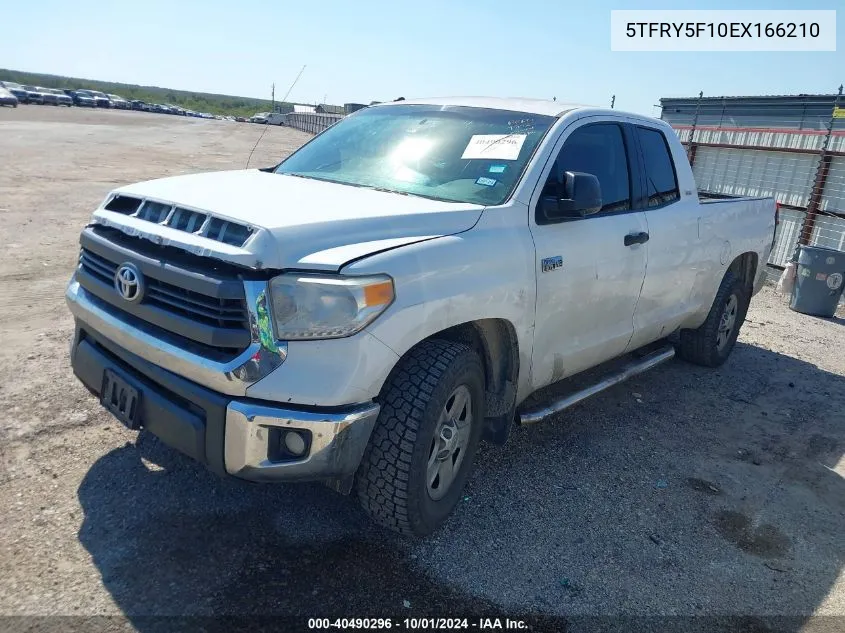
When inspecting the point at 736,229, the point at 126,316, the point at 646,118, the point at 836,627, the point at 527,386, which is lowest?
the point at 836,627

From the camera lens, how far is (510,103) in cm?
401

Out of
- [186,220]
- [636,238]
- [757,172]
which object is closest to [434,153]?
[636,238]

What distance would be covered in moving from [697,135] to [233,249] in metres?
12.2

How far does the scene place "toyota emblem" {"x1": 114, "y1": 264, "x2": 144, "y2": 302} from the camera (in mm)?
2748

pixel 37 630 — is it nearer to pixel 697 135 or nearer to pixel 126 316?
pixel 126 316

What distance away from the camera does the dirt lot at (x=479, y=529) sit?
270 centimetres

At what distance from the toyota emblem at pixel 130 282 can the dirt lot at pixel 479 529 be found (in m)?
1.02

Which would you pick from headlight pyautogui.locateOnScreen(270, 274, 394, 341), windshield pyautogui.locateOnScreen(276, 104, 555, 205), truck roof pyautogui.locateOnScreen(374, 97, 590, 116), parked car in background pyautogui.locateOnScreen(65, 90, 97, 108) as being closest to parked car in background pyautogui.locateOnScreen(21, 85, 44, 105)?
parked car in background pyautogui.locateOnScreen(65, 90, 97, 108)

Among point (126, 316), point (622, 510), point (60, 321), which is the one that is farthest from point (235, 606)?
point (60, 321)

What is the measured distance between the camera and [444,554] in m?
3.05

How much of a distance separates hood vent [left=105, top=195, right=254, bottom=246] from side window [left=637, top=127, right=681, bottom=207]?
2874 millimetres

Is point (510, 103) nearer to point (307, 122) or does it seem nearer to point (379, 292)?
point (379, 292)

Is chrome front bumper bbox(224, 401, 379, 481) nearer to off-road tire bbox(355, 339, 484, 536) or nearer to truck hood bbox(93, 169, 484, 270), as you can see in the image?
off-road tire bbox(355, 339, 484, 536)

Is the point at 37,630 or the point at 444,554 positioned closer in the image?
the point at 37,630
